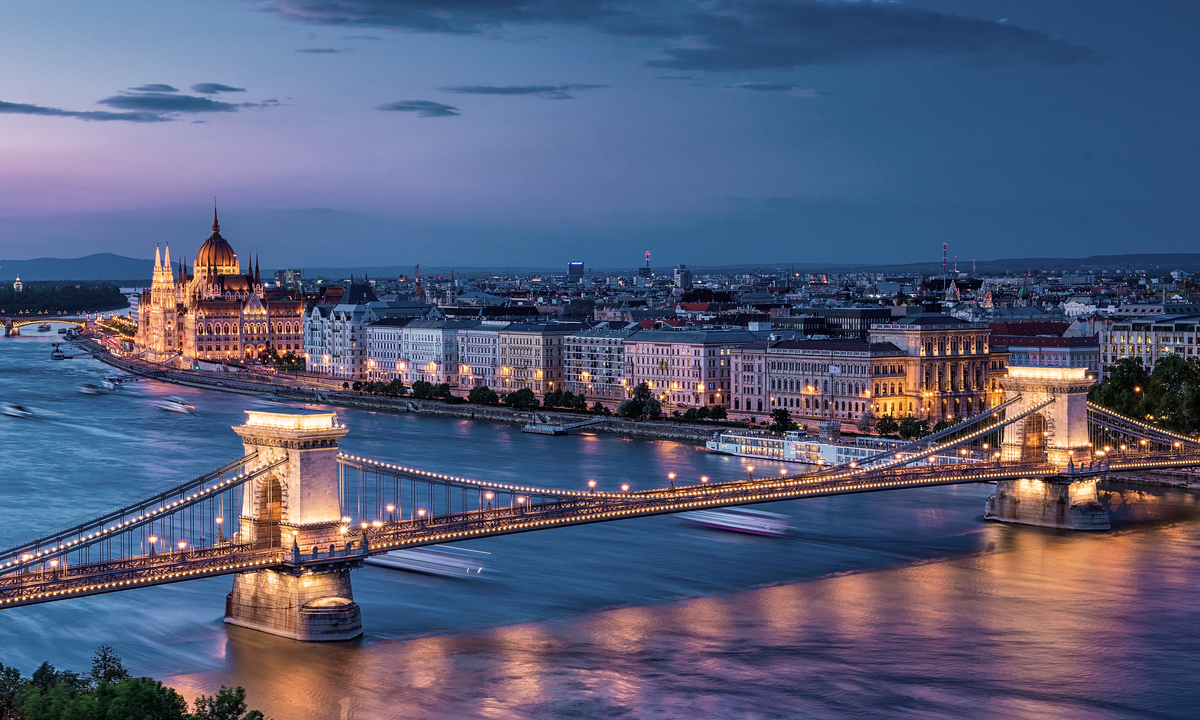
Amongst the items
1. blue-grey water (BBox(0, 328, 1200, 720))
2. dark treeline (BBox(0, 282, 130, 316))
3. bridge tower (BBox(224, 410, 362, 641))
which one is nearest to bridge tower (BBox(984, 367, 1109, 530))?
blue-grey water (BBox(0, 328, 1200, 720))

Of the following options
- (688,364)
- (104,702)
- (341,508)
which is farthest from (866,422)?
(104,702)

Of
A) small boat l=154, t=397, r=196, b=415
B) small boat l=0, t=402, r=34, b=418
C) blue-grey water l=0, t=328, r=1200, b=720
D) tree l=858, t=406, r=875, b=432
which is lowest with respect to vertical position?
blue-grey water l=0, t=328, r=1200, b=720

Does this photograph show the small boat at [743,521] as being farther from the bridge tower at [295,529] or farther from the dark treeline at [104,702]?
the dark treeline at [104,702]

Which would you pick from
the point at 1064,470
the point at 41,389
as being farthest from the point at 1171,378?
the point at 41,389

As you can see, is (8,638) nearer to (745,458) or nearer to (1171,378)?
(745,458)

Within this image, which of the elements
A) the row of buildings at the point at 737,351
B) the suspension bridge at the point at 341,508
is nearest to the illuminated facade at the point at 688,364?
the row of buildings at the point at 737,351

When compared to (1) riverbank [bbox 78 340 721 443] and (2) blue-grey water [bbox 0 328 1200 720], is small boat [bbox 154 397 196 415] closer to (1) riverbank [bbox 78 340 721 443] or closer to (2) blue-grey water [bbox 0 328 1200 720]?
(1) riverbank [bbox 78 340 721 443]
